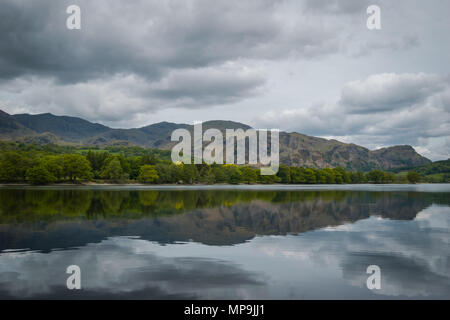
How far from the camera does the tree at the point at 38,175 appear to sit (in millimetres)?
123500

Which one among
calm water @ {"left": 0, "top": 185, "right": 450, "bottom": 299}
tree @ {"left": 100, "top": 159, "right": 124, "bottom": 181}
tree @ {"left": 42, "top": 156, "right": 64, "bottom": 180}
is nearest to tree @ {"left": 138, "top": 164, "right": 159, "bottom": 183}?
tree @ {"left": 100, "top": 159, "right": 124, "bottom": 181}

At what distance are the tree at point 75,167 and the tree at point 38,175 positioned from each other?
9838mm

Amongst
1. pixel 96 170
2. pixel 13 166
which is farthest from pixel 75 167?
pixel 96 170

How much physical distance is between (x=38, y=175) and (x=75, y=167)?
16.5 m

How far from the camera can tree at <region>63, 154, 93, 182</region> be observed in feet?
449

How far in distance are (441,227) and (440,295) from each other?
1872 cm

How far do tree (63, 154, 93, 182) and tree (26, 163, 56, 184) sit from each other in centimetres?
984

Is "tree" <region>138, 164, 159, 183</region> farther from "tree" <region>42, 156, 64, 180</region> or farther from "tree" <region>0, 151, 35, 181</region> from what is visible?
"tree" <region>0, 151, 35, 181</region>

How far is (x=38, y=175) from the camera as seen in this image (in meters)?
124

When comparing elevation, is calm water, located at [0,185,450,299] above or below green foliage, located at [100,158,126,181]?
below

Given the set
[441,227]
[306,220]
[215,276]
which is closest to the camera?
[215,276]
